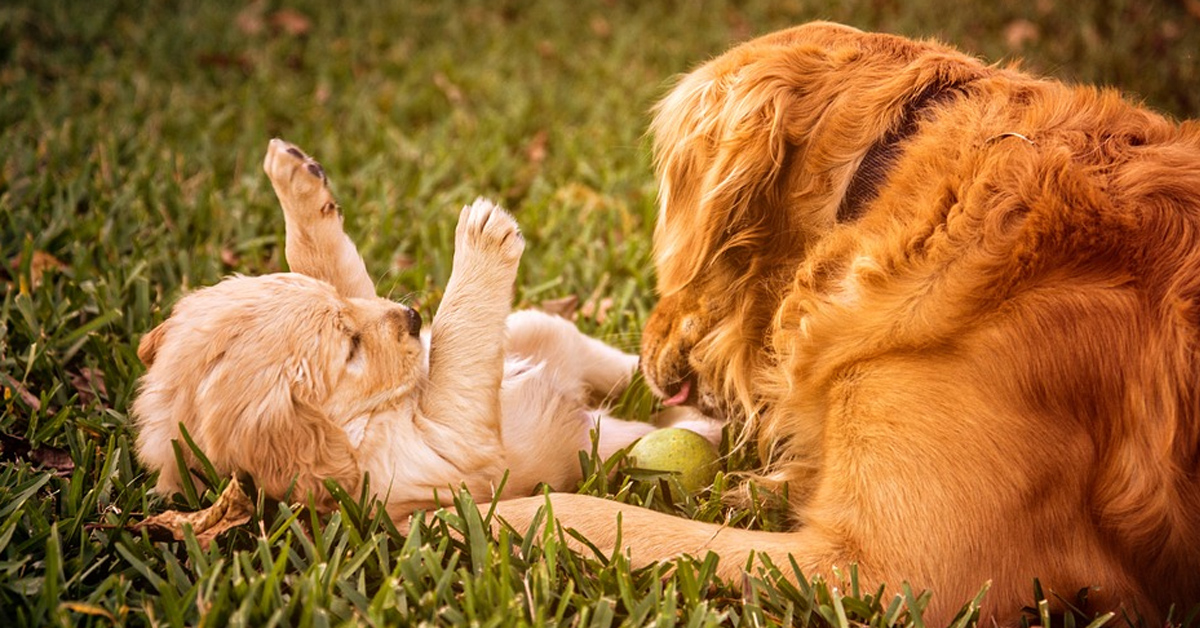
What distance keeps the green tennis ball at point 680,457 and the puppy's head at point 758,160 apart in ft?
0.51

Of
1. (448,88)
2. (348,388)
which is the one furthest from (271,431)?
(448,88)

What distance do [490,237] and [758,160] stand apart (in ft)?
2.44

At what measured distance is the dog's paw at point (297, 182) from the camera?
2.78 m

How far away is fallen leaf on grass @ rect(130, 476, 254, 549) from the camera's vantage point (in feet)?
7.34

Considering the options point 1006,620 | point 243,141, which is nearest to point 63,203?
point 243,141

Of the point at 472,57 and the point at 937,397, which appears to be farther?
the point at 472,57

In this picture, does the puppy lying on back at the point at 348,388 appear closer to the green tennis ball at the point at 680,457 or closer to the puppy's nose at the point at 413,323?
the puppy's nose at the point at 413,323

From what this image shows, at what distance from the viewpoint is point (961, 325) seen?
2.08 m

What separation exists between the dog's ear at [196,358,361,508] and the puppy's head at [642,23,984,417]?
950mm

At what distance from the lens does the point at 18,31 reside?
5625 mm

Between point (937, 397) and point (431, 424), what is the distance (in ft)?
3.94

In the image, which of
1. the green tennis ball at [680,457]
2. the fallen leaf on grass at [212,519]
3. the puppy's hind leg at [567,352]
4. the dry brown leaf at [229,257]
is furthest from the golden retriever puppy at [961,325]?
the dry brown leaf at [229,257]

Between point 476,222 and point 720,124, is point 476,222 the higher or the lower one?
the lower one

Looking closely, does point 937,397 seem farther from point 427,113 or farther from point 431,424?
point 427,113
